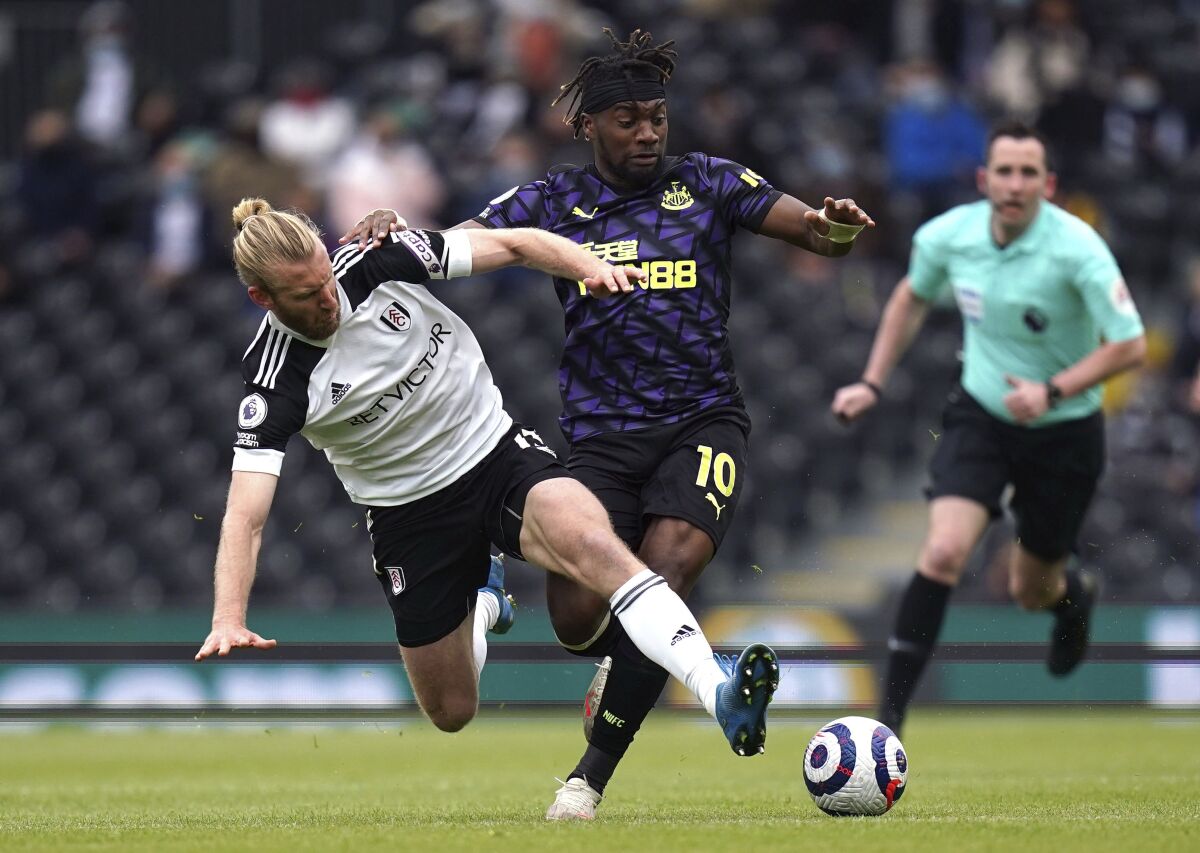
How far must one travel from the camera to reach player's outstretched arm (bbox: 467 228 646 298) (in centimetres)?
701

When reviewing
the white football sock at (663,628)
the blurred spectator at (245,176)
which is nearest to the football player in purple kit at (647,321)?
the white football sock at (663,628)

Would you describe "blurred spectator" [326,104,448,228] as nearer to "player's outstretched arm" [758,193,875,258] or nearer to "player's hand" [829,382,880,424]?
"player's hand" [829,382,880,424]

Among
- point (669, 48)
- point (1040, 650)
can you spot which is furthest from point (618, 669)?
point (1040, 650)

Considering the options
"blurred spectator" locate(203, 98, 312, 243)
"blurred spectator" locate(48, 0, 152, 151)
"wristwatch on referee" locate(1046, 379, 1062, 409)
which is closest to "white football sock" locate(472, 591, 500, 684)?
"wristwatch on referee" locate(1046, 379, 1062, 409)

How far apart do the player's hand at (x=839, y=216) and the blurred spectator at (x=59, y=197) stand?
38.1 ft

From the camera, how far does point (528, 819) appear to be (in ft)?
22.7

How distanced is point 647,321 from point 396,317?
996mm

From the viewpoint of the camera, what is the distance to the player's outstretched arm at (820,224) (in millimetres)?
7141

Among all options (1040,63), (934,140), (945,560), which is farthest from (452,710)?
(1040,63)

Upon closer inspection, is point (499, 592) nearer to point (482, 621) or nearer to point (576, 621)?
point (482, 621)

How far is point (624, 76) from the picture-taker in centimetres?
752

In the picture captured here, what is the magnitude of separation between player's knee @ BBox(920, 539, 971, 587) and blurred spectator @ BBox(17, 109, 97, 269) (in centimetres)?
1044

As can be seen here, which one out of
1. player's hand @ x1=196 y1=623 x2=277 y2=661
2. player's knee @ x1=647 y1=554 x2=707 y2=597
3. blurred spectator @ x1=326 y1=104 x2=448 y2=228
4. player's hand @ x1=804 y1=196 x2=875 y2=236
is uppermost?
player's hand @ x1=804 y1=196 x2=875 y2=236

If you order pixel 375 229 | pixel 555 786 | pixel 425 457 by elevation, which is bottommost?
pixel 555 786
